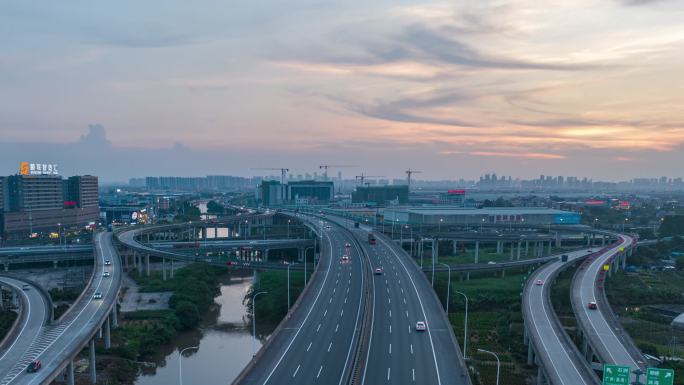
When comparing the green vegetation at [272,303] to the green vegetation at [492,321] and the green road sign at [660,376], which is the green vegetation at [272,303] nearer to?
the green vegetation at [492,321]

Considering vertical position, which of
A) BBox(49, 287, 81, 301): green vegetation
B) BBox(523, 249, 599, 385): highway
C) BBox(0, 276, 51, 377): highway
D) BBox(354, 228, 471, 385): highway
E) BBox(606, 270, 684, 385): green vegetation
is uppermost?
BBox(354, 228, 471, 385): highway

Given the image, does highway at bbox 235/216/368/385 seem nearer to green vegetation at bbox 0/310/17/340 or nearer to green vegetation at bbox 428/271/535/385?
green vegetation at bbox 428/271/535/385

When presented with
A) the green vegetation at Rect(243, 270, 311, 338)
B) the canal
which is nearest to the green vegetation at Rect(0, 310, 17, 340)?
the canal

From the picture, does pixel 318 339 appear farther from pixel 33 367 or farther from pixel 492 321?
pixel 492 321

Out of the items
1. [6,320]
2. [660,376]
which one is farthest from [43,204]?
[660,376]

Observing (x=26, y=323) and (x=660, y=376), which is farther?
(x=26, y=323)

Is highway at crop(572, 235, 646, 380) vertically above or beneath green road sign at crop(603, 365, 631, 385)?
beneath

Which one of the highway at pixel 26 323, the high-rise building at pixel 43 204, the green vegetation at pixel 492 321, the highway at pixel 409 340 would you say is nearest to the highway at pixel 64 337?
the highway at pixel 26 323

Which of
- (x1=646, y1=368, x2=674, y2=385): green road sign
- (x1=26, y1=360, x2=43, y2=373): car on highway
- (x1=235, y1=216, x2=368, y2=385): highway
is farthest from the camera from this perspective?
(x1=26, y1=360, x2=43, y2=373): car on highway
